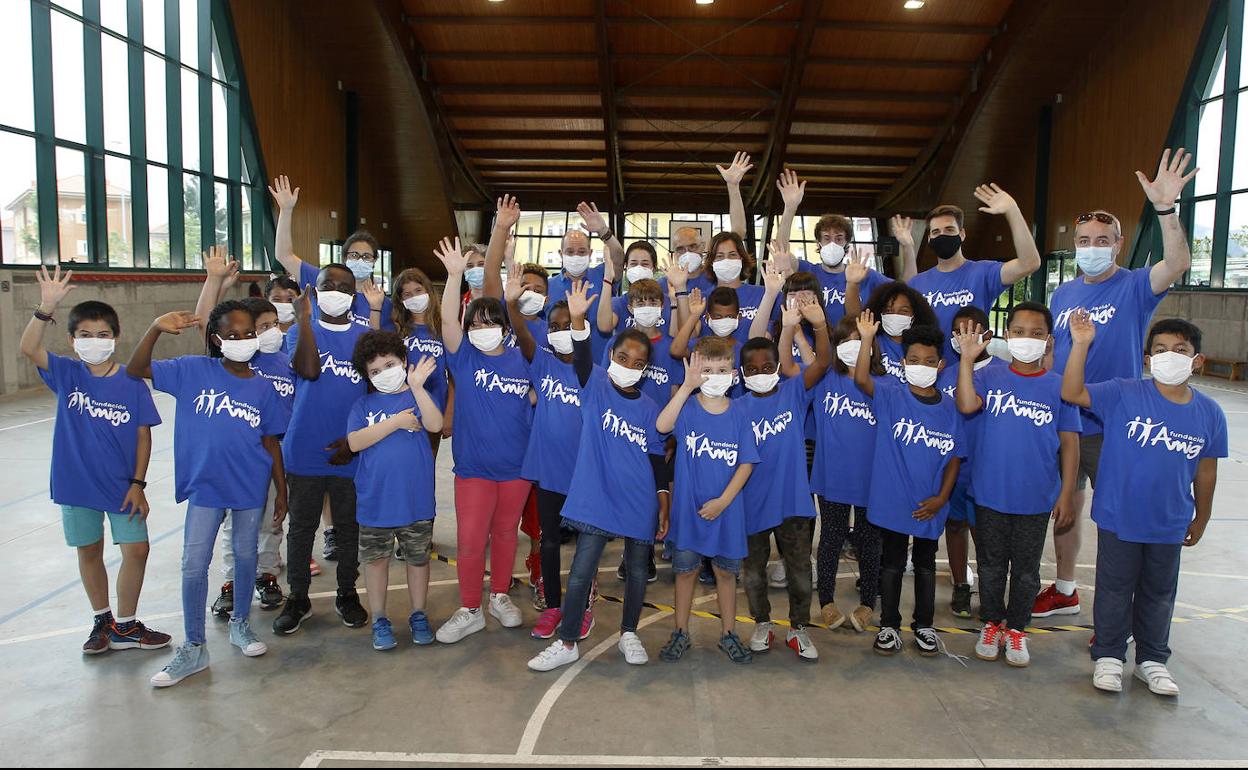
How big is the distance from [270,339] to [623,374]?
1.90m

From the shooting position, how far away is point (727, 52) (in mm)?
20375

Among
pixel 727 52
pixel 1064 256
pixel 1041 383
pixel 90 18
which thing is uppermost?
pixel 727 52

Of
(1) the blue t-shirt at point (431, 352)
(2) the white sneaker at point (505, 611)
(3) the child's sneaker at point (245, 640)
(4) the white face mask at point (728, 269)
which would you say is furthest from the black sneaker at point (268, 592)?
(4) the white face mask at point (728, 269)

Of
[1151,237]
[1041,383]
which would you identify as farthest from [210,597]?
[1151,237]

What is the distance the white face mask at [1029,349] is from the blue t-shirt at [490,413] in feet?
8.62

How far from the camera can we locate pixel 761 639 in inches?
175

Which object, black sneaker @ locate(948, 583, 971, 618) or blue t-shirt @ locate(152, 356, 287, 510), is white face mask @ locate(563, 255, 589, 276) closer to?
blue t-shirt @ locate(152, 356, 287, 510)

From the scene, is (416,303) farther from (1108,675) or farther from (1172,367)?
(1108,675)

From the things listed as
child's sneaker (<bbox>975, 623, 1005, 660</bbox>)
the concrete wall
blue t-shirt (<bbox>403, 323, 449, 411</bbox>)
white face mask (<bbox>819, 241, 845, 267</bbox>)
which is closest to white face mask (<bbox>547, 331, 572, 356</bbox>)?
blue t-shirt (<bbox>403, 323, 449, 411</bbox>)

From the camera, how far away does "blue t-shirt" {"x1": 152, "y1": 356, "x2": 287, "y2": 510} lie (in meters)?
4.13

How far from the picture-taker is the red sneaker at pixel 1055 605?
5055 millimetres

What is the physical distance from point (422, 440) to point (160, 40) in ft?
54.8

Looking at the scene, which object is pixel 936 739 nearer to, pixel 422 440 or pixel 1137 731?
pixel 1137 731

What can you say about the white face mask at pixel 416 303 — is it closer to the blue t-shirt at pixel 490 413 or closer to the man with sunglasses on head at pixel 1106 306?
the blue t-shirt at pixel 490 413
